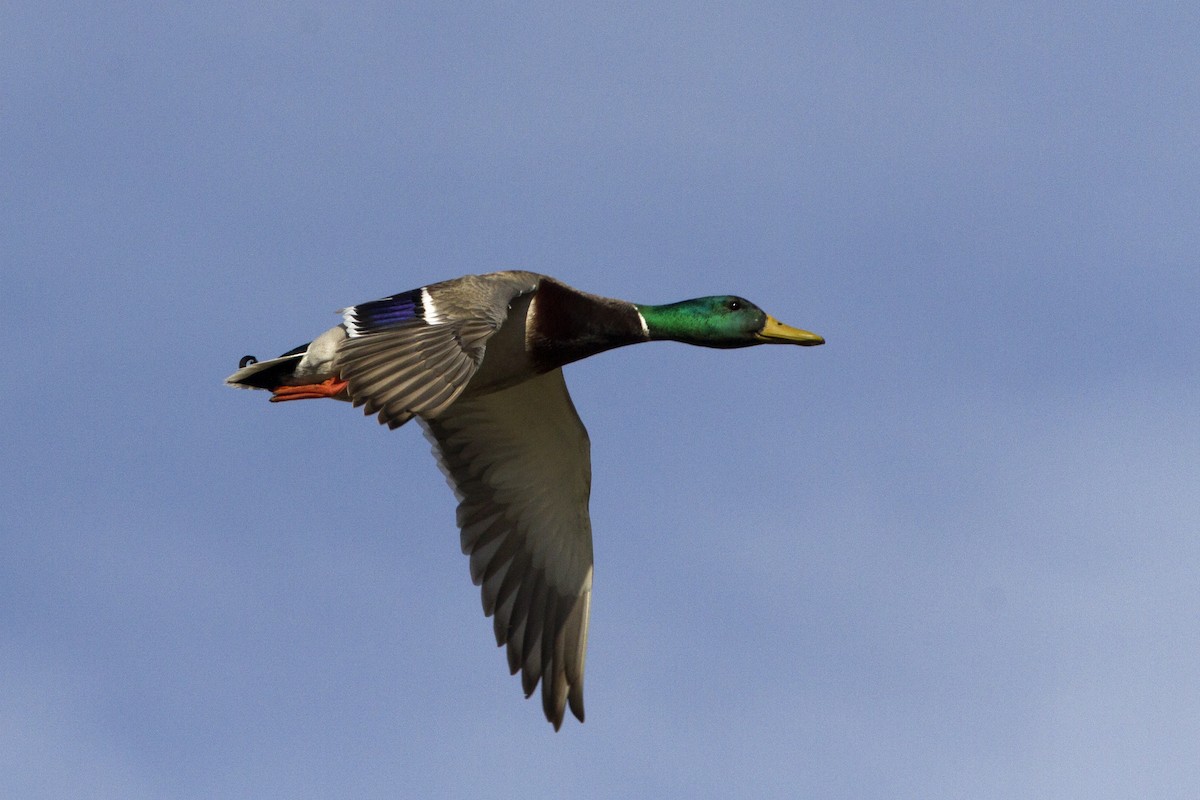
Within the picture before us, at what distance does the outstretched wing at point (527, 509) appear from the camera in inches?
486

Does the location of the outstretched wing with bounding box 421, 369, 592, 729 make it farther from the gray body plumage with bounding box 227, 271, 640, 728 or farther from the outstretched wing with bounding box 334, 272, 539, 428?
the outstretched wing with bounding box 334, 272, 539, 428

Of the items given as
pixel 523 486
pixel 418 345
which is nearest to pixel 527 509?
pixel 523 486

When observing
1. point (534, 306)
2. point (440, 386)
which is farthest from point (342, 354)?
point (534, 306)

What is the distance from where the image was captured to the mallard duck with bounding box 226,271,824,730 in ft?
36.9

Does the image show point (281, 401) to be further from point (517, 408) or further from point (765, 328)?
point (765, 328)

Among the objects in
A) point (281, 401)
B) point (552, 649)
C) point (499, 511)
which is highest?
point (281, 401)

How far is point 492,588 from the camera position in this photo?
490 inches

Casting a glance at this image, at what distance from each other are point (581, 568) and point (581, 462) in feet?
2.54

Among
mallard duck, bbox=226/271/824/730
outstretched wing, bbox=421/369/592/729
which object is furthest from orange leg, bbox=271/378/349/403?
outstretched wing, bbox=421/369/592/729

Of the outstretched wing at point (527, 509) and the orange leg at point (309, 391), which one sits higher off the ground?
the orange leg at point (309, 391)

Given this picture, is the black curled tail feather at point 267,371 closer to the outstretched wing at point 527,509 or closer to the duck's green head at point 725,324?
the outstretched wing at point 527,509

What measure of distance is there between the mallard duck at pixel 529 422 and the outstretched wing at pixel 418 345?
0.08ft

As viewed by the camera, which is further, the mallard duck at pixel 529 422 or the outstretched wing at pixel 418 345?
the mallard duck at pixel 529 422

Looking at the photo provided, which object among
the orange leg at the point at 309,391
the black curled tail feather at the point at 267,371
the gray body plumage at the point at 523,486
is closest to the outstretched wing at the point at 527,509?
the gray body plumage at the point at 523,486
